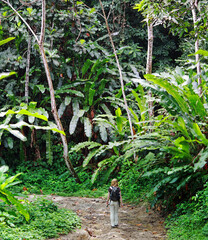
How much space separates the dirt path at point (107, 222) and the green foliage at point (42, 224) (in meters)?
0.15

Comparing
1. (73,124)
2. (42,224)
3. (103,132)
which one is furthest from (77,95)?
(42,224)

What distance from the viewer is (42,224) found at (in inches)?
151

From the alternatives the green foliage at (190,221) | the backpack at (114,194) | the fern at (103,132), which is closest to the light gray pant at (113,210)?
the backpack at (114,194)

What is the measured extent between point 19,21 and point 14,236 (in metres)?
6.16

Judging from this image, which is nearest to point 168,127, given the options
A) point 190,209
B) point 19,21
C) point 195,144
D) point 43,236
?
point 195,144

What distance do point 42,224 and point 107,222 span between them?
53.1 inches

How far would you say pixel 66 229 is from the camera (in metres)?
3.97

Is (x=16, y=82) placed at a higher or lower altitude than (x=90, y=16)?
lower

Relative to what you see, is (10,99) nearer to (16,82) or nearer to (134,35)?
(16,82)

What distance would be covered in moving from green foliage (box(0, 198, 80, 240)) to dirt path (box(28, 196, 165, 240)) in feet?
0.50

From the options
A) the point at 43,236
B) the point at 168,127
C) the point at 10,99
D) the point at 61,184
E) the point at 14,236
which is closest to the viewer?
the point at 14,236

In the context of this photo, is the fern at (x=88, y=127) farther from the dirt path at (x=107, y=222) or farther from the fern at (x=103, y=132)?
the dirt path at (x=107, y=222)

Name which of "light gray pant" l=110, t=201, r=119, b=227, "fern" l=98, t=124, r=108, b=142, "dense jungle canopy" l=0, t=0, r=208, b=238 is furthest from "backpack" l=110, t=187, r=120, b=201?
"fern" l=98, t=124, r=108, b=142

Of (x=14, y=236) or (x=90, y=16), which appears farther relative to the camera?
(x=90, y=16)
